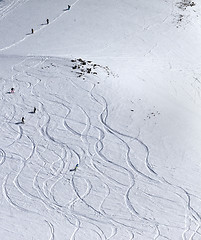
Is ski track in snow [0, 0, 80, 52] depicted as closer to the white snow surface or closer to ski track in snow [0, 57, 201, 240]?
the white snow surface

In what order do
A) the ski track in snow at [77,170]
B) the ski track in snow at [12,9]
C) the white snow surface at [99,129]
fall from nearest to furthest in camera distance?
the ski track in snow at [77,170] < the white snow surface at [99,129] < the ski track in snow at [12,9]

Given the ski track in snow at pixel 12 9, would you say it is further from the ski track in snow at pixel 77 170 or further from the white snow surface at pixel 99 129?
the ski track in snow at pixel 77 170

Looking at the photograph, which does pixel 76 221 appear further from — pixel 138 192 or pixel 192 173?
pixel 192 173

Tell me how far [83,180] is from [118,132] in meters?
3.55

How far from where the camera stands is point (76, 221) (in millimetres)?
15953

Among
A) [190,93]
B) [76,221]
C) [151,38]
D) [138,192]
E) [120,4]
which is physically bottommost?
[76,221]

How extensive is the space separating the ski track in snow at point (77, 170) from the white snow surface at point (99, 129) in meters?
0.04

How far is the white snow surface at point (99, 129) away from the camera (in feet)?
53.1

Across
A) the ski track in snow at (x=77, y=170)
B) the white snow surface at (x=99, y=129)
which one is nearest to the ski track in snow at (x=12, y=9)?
the white snow surface at (x=99, y=129)

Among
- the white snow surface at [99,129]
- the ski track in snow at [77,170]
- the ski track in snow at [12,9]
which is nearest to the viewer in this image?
the ski track in snow at [77,170]

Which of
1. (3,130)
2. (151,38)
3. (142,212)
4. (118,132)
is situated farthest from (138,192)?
(151,38)

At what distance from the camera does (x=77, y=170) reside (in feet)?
60.1

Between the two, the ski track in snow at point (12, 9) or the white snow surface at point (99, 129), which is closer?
the white snow surface at point (99, 129)

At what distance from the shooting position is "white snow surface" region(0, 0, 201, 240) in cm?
1617
